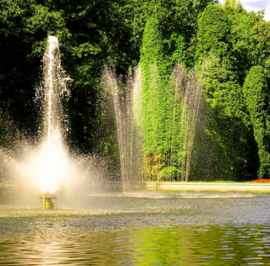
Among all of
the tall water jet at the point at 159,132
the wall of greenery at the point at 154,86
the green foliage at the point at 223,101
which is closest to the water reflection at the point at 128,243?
the tall water jet at the point at 159,132

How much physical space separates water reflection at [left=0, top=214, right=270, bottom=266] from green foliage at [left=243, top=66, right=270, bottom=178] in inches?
1093

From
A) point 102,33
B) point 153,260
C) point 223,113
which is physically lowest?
point 153,260

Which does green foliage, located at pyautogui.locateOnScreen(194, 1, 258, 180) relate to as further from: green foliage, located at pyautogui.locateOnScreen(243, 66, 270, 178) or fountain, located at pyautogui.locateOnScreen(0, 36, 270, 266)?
fountain, located at pyautogui.locateOnScreen(0, 36, 270, 266)

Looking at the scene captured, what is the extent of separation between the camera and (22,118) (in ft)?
130

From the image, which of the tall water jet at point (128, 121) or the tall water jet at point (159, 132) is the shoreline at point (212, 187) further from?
the tall water jet at point (159, 132)

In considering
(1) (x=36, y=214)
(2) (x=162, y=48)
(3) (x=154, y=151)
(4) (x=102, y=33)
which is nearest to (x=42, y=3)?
(4) (x=102, y=33)

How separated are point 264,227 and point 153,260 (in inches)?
232

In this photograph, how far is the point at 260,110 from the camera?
146 feet

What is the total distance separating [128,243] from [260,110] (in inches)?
1316

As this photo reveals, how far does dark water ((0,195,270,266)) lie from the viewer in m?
10.4

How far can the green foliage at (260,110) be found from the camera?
43750mm

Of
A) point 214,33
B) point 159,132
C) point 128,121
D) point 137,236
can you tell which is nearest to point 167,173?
point 159,132

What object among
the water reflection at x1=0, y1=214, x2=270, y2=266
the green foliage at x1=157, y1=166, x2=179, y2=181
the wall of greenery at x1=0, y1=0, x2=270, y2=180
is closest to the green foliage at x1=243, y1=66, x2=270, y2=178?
the wall of greenery at x1=0, y1=0, x2=270, y2=180

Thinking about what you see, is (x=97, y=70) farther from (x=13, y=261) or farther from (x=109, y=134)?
(x=13, y=261)
